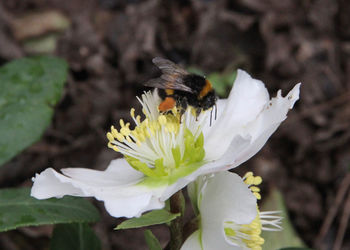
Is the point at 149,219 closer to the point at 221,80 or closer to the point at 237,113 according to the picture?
the point at 237,113

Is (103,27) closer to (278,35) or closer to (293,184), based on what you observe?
(278,35)

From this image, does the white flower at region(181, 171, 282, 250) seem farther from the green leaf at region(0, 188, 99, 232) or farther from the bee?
the green leaf at region(0, 188, 99, 232)

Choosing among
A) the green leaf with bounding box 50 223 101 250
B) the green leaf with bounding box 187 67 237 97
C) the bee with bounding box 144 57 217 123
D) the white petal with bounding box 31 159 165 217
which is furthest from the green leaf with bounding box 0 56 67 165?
the green leaf with bounding box 187 67 237 97

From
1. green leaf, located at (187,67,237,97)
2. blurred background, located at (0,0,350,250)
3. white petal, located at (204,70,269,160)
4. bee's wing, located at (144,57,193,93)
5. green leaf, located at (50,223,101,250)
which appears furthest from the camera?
green leaf, located at (187,67,237,97)

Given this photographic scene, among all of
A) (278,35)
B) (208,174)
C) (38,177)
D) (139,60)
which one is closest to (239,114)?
(208,174)

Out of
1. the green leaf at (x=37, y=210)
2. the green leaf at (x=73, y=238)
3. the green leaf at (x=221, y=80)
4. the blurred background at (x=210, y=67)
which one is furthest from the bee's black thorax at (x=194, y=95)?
the green leaf at (x=221, y=80)

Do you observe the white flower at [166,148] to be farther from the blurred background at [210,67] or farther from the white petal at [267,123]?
the blurred background at [210,67]

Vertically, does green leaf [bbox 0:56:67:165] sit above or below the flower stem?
above
